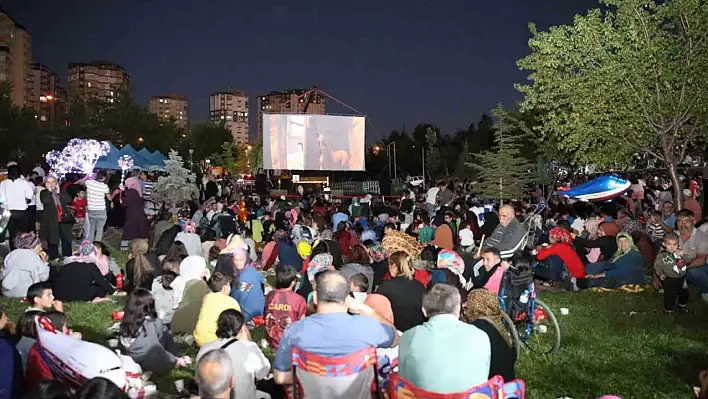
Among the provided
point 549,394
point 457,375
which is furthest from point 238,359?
point 549,394

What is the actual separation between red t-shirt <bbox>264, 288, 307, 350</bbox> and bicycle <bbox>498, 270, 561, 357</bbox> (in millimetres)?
1968

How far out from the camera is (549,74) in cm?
1524

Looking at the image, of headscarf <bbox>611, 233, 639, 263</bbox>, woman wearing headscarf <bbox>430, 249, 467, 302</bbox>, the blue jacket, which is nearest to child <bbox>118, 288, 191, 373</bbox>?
the blue jacket

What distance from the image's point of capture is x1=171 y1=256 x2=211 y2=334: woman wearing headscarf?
23.1ft

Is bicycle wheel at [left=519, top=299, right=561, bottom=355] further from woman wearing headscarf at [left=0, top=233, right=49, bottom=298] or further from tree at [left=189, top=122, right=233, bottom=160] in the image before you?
tree at [left=189, top=122, right=233, bottom=160]

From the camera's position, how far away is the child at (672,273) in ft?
26.1

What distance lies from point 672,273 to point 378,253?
12.3 ft

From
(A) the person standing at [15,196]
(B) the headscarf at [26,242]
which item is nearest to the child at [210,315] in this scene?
(B) the headscarf at [26,242]

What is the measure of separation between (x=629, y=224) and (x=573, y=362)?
628cm

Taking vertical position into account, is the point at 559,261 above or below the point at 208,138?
below

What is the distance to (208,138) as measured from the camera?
3191 inches

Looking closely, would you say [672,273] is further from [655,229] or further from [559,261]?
[655,229]

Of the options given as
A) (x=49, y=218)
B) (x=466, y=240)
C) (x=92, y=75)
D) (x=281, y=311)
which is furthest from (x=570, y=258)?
(x=92, y=75)

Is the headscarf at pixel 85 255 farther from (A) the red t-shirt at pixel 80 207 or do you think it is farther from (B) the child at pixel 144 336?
(A) the red t-shirt at pixel 80 207
